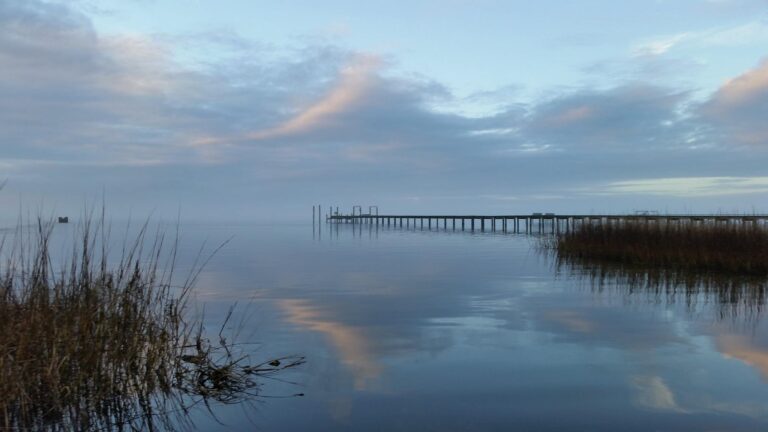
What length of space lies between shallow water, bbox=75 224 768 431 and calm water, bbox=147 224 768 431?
0.10ft

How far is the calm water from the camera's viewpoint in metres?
6.53

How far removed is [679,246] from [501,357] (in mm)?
16885

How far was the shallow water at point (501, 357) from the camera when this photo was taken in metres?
6.53

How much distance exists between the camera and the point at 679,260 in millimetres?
22484

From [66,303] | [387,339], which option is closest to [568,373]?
[387,339]

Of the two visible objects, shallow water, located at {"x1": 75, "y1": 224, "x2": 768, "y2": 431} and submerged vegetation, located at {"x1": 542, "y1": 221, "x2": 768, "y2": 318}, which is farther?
submerged vegetation, located at {"x1": 542, "y1": 221, "x2": 768, "y2": 318}

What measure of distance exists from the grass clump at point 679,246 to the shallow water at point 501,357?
17.2ft

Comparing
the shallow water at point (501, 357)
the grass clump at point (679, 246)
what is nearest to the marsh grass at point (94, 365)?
the shallow water at point (501, 357)

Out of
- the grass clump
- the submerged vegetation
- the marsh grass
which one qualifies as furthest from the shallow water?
the grass clump

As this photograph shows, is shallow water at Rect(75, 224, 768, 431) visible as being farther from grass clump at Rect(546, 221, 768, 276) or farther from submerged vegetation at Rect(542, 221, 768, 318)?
grass clump at Rect(546, 221, 768, 276)

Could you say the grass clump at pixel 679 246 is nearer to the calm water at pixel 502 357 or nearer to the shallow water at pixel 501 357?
the calm water at pixel 502 357

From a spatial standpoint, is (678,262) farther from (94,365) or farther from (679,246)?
(94,365)

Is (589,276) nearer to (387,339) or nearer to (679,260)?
(679,260)

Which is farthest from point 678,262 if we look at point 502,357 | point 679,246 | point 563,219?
point 563,219
